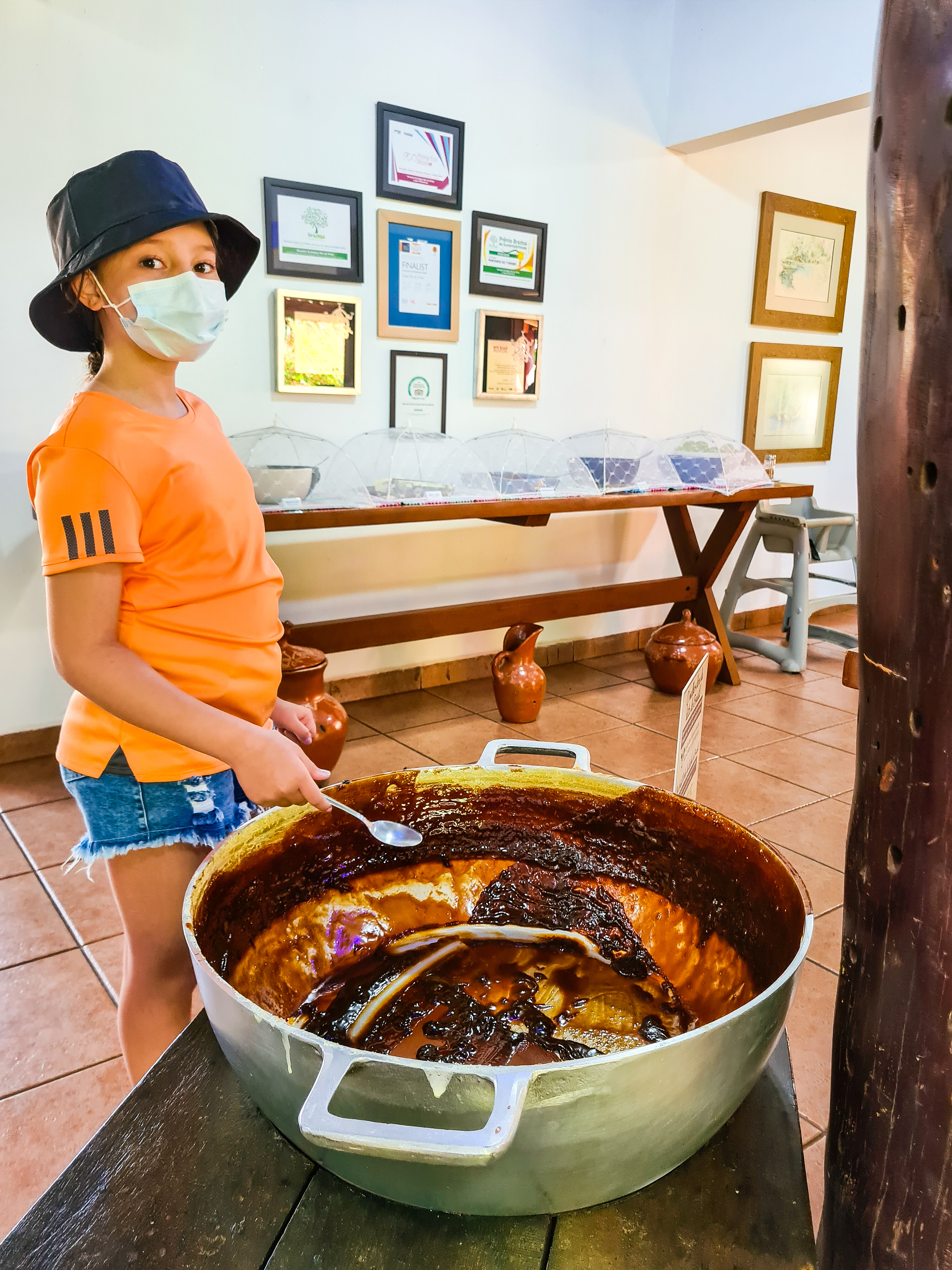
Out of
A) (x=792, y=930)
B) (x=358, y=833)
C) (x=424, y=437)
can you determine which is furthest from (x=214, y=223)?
(x=424, y=437)

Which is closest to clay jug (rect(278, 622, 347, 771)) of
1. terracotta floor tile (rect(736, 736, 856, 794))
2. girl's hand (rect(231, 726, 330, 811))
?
terracotta floor tile (rect(736, 736, 856, 794))

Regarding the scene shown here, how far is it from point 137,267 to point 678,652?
9.53 ft

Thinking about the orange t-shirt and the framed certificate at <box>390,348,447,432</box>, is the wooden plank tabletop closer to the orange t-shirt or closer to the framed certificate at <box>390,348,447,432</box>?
the framed certificate at <box>390,348,447,432</box>

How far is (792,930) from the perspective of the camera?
2.20 ft

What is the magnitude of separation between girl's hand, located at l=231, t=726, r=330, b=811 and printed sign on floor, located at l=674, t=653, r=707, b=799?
0.46 metres

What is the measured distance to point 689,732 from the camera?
3.56 ft

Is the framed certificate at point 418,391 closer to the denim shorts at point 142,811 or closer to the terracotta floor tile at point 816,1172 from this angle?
the denim shorts at point 142,811

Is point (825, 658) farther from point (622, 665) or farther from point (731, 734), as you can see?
point (731, 734)

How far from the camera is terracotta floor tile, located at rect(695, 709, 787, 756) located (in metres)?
3.14

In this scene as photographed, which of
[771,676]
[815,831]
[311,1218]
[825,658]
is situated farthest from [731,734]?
[311,1218]

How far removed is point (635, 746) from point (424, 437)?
1355mm

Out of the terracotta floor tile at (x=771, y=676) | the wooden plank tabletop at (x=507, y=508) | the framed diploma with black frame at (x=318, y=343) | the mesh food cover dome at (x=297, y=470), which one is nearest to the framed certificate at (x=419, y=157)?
the framed diploma with black frame at (x=318, y=343)

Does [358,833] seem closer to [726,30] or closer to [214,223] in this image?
[214,223]

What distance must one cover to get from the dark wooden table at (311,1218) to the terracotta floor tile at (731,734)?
8.47 feet
